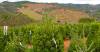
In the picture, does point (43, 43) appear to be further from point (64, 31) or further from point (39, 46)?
point (64, 31)

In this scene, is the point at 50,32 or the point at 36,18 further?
the point at 36,18

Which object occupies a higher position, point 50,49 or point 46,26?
point 46,26

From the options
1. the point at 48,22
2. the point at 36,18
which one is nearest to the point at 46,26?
the point at 48,22

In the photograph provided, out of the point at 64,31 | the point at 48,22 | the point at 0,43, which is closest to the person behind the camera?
the point at 48,22

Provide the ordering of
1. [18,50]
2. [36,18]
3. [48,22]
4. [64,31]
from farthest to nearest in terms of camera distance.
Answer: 1. [36,18]
2. [64,31]
3. [18,50]
4. [48,22]

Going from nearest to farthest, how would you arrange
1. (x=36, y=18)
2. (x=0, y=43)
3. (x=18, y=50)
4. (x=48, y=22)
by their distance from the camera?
(x=48, y=22) → (x=18, y=50) → (x=0, y=43) → (x=36, y=18)

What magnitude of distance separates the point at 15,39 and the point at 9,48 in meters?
1.06

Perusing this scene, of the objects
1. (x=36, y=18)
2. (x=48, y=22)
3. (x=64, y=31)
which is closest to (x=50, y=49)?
(x=48, y=22)

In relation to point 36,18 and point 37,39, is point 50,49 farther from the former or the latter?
point 36,18

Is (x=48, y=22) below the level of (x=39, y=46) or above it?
above

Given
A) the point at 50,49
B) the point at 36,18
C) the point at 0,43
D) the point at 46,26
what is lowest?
the point at 36,18

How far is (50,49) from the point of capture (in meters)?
14.3

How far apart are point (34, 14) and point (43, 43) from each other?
53.4 meters

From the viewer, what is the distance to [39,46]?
48.0 ft
